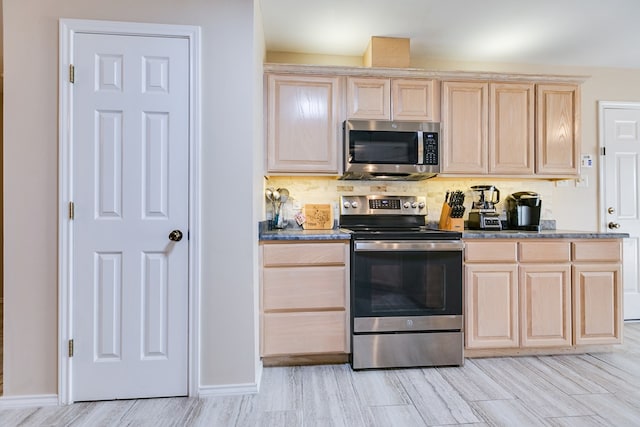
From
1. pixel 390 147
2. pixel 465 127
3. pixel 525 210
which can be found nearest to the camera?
pixel 390 147

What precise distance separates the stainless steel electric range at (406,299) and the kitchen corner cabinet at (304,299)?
0.10 metres

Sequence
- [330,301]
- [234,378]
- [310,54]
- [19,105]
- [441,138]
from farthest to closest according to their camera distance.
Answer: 1. [310,54]
2. [441,138]
3. [330,301]
4. [234,378]
5. [19,105]

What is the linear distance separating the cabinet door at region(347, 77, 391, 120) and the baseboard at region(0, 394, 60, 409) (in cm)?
260

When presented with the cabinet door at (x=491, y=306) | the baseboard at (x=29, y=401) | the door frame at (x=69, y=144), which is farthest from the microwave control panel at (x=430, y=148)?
the baseboard at (x=29, y=401)

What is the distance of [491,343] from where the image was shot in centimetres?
236

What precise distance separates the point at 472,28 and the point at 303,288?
2.43m

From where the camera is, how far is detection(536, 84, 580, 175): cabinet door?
2750 mm

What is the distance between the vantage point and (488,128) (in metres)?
2.71

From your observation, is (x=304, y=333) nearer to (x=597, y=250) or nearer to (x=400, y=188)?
(x=400, y=188)

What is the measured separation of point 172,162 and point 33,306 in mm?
1085

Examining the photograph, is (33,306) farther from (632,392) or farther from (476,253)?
(632,392)

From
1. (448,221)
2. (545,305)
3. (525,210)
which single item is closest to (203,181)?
(448,221)

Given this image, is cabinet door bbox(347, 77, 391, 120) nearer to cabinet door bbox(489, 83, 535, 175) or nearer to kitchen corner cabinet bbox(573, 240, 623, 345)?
cabinet door bbox(489, 83, 535, 175)

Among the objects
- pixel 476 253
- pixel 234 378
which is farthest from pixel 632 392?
pixel 234 378
